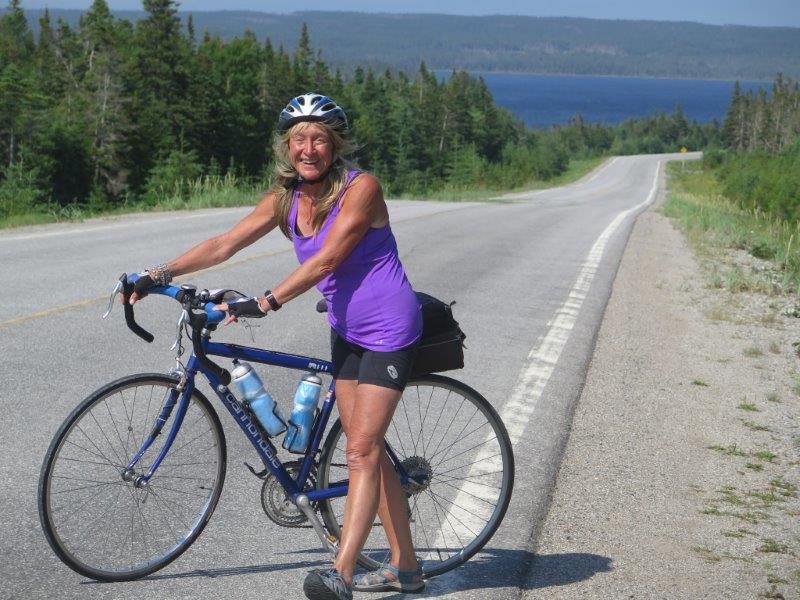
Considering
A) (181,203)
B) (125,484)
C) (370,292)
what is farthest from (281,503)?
(181,203)

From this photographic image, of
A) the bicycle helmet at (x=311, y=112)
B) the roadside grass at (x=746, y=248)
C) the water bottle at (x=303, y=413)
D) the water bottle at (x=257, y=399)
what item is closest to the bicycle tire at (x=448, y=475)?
the water bottle at (x=303, y=413)

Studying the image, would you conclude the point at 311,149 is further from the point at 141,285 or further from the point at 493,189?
the point at 493,189

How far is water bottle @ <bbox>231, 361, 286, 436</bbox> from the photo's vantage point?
394 centimetres

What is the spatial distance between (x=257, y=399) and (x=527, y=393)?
3.71 metres

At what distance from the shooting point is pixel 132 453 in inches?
166

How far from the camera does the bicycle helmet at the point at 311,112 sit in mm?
3734

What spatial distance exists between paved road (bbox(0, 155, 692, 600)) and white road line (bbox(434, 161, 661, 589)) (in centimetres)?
3

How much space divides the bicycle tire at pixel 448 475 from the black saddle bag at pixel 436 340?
0.16 metres

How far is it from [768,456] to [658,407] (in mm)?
1144

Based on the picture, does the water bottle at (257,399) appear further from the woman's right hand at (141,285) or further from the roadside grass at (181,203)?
the roadside grass at (181,203)

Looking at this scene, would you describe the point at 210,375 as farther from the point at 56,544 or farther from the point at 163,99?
the point at 163,99

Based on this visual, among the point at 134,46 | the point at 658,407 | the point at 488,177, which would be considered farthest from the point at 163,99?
the point at 658,407

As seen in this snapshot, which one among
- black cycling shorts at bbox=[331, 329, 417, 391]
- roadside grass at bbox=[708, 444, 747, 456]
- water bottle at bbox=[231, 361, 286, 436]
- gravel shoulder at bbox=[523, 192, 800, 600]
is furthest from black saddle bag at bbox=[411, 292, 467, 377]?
roadside grass at bbox=[708, 444, 747, 456]

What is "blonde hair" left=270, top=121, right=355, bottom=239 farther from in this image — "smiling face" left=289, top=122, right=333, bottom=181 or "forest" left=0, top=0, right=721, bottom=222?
"forest" left=0, top=0, right=721, bottom=222
